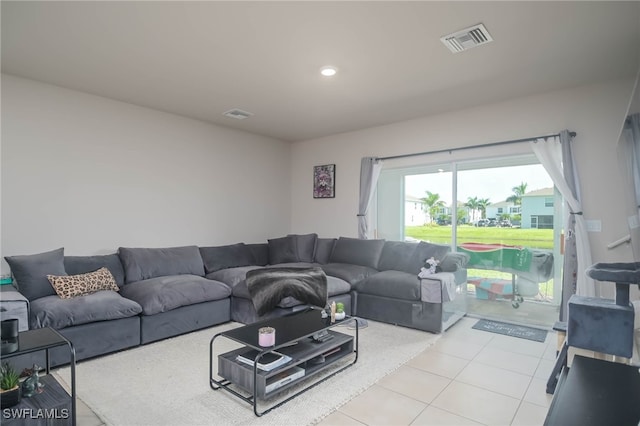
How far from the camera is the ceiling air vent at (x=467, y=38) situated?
2.55m

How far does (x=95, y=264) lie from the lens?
3707 mm

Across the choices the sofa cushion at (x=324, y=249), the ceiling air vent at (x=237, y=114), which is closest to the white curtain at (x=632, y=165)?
the sofa cushion at (x=324, y=249)

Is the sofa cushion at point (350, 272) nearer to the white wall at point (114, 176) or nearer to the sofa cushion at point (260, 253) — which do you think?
the sofa cushion at point (260, 253)

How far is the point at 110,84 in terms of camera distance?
11.9 ft

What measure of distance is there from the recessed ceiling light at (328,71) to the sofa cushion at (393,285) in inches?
93.9

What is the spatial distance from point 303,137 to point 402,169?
1.91m

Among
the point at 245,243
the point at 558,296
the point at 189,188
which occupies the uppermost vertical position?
the point at 189,188

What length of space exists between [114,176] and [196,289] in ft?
5.71

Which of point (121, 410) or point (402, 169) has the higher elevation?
point (402, 169)

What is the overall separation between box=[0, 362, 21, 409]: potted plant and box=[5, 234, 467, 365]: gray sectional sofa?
1066 millimetres

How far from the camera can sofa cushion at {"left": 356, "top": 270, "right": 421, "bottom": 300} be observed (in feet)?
12.7

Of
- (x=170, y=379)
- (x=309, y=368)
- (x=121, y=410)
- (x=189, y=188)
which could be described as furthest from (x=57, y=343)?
(x=189, y=188)

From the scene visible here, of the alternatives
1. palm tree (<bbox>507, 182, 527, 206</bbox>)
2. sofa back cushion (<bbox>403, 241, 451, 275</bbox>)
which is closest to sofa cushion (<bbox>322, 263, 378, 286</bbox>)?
sofa back cushion (<bbox>403, 241, 451, 275</bbox>)

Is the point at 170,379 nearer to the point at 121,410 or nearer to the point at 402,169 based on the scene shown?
the point at 121,410
